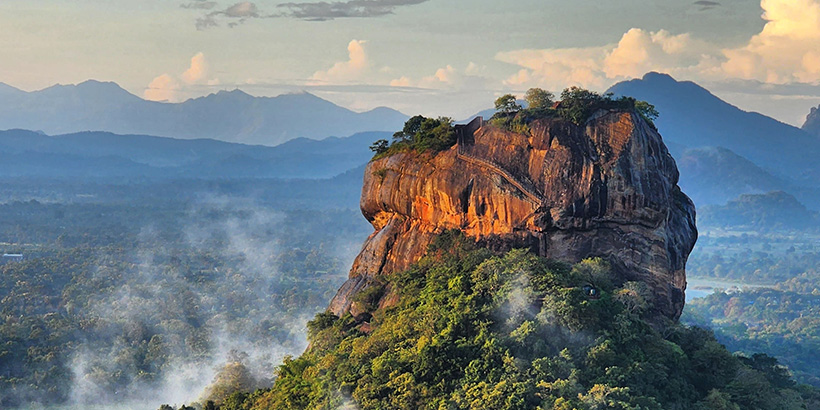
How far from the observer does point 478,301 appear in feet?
94.3

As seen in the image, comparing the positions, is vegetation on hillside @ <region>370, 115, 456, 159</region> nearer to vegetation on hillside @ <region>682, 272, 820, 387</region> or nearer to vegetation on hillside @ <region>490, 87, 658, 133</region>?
vegetation on hillside @ <region>490, 87, 658, 133</region>

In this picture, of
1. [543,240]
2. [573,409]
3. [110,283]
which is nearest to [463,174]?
[543,240]

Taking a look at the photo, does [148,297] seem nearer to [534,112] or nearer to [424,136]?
[424,136]

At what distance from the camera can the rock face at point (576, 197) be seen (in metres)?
30.3

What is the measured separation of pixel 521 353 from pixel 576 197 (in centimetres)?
625

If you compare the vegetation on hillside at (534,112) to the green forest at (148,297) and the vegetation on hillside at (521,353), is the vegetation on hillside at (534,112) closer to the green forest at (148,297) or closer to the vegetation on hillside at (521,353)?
the vegetation on hillside at (521,353)

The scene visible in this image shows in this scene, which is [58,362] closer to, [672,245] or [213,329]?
[213,329]

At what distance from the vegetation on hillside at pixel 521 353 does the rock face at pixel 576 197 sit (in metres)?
1.05

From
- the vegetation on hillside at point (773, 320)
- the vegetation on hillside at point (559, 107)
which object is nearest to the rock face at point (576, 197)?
the vegetation on hillside at point (559, 107)

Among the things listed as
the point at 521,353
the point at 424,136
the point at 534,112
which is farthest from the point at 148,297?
the point at 521,353

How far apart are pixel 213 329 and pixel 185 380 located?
15312 millimetres

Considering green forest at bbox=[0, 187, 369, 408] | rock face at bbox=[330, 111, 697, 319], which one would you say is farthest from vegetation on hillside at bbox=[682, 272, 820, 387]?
rock face at bbox=[330, 111, 697, 319]

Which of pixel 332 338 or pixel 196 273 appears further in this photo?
pixel 196 273

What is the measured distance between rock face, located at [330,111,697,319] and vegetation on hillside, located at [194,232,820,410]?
1.05m
